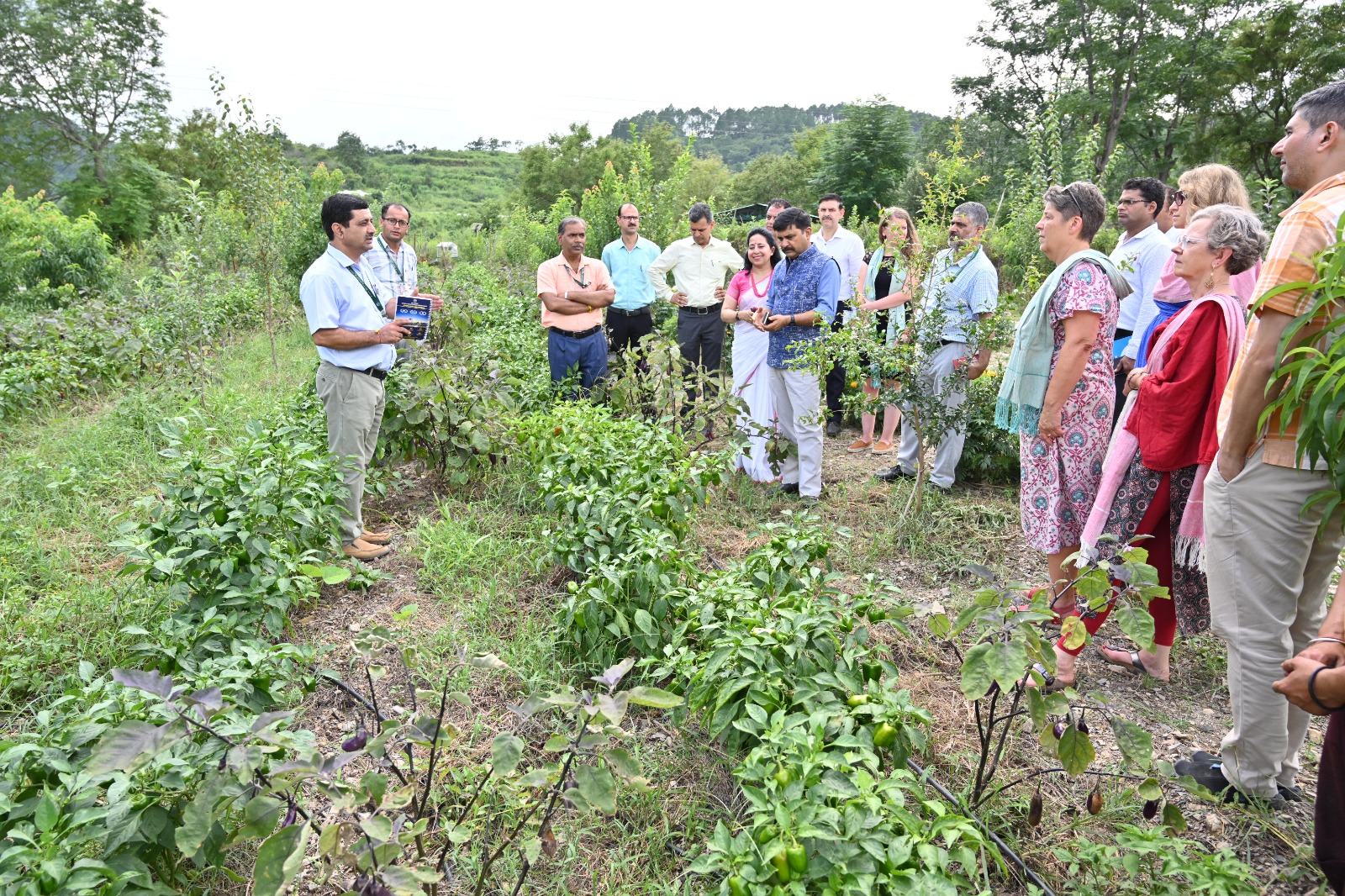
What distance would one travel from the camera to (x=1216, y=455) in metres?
2.20

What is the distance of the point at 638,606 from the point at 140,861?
1.60m

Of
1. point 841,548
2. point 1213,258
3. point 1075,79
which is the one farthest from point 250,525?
point 1075,79

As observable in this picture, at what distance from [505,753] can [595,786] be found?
18 cm

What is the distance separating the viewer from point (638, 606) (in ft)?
9.27

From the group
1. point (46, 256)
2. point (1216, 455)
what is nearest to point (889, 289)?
point (1216, 455)

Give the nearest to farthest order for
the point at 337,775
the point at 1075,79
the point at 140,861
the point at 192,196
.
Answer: the point at 140,861 → the point at 337,775 → the point at 192,196 → the point at 1075,79

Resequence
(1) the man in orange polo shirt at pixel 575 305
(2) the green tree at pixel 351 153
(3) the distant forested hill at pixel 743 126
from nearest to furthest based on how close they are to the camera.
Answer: (1) the man in orange polo shirt at pixel 575 305 < (2) the green tree at pixel 351 153 < (3) the distant forested hill at pixel 743 126

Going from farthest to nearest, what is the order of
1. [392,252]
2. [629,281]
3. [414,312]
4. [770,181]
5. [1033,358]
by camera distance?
[770,181] < [629,281] < [392,252] < [414,312] < [1033,358]

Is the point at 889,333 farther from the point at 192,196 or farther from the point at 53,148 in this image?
the point at 53,148

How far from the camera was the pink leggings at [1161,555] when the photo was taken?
9.05 ft

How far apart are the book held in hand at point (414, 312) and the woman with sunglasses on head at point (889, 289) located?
2.48 metres

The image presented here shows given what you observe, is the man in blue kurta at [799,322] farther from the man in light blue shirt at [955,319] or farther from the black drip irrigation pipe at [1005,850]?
the black drip irrigation pipe at [1005,850]

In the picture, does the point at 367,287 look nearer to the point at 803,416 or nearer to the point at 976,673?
the point at 803,416

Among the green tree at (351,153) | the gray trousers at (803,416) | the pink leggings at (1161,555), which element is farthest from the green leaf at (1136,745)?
the green tree at (351,153)
